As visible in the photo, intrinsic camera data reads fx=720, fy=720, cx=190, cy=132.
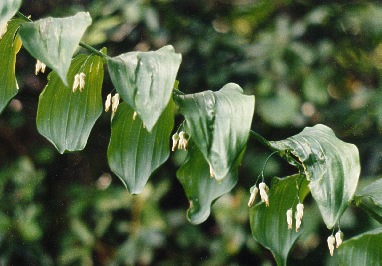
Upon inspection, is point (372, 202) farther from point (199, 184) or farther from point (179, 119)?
point (179, 119)

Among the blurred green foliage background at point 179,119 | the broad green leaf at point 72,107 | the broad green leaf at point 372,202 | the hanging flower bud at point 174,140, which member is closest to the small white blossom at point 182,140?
the hanging flower bud at point 174,140

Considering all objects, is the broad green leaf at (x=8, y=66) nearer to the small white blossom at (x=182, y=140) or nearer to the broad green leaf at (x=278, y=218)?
the small white blossom at (x=182, y=140)

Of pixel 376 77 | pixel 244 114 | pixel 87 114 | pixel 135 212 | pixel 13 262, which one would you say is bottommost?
pixel 13 262

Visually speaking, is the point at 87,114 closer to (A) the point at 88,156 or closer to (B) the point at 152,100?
(B) the point at 152,100

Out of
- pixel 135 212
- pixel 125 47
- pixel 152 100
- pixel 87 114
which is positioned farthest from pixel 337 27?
pixel 152 100

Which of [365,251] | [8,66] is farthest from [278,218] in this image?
[8,66]

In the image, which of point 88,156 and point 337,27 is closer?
point 337,27
